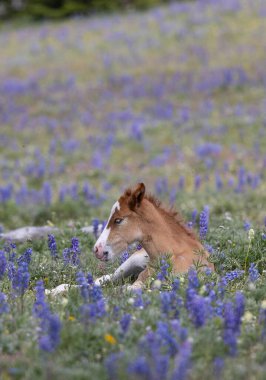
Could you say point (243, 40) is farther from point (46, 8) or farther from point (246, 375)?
point (246, 375)

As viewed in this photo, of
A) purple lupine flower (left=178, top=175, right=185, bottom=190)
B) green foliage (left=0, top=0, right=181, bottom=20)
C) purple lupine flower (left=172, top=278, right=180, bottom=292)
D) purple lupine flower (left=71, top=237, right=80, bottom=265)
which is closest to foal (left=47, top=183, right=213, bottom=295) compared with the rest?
purple lupine flower (left=71, top=237, right=80, bottom=265)

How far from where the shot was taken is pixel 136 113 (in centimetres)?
2170

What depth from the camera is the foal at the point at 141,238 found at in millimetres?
7219

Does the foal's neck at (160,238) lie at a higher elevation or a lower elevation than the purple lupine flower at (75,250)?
higher

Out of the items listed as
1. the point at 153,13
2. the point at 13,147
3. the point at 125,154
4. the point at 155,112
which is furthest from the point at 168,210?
the point at 153,13

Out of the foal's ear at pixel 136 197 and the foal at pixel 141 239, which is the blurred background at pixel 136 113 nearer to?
the foal at pixel 141 239

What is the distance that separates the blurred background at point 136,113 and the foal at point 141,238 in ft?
11.8

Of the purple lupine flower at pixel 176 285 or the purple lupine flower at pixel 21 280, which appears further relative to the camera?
the purple lupine flower at pixel 176 285

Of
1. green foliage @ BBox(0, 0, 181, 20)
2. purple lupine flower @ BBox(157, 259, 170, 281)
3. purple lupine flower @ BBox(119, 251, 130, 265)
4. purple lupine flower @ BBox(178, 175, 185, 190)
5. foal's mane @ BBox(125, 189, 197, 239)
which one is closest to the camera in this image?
purple lupine flower @ BBox(157, 259, 170, 281)

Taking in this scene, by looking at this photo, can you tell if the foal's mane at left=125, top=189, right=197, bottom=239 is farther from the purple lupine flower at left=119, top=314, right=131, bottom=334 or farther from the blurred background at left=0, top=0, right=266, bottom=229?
the blurred background at left=0, top=0, right=266, bottom=229

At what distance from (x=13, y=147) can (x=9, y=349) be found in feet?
47.8

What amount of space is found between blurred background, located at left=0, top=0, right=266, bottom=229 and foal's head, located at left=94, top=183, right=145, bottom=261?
151 inches

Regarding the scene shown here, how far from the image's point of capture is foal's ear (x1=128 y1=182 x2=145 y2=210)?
7.21 m

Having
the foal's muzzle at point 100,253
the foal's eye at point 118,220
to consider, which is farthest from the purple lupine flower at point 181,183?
the foal's muzzle at point 100,253
